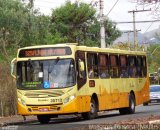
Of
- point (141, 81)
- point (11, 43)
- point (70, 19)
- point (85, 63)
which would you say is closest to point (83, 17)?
point (70, 19)

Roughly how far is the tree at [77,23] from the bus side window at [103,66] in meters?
26.7

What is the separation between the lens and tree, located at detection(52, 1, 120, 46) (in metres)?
54.7

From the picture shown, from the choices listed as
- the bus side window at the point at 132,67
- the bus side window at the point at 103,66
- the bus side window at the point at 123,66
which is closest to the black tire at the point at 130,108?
the bus side window at the point at 132,67

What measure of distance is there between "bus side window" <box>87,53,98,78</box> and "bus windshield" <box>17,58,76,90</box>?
175 cm

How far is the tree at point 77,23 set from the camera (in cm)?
5469

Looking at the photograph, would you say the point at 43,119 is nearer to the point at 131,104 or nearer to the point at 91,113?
the point at 91,113

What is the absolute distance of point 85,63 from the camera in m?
Answer: 25.1

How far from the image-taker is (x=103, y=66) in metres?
27.0

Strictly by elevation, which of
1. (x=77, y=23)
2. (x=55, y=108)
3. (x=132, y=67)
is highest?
(x=77, y=23)

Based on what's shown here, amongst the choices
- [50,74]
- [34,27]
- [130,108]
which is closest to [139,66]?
[130,108]

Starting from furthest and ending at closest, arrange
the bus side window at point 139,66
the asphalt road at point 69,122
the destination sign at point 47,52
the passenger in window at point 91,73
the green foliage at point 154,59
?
the green foliage at point 154,59
the bus side window at point 139,66
the passenger in window at point 91,73
the destination sign at point 47,52
the asphalt road at point 69,122

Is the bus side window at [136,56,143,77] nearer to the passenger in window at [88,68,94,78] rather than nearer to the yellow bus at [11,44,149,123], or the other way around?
the yellow bus at [11,44,149,123]

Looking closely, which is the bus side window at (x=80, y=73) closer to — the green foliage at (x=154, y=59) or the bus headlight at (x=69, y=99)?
the bus headlight at (x=69, y=99)

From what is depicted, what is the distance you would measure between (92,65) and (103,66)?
130 cm
